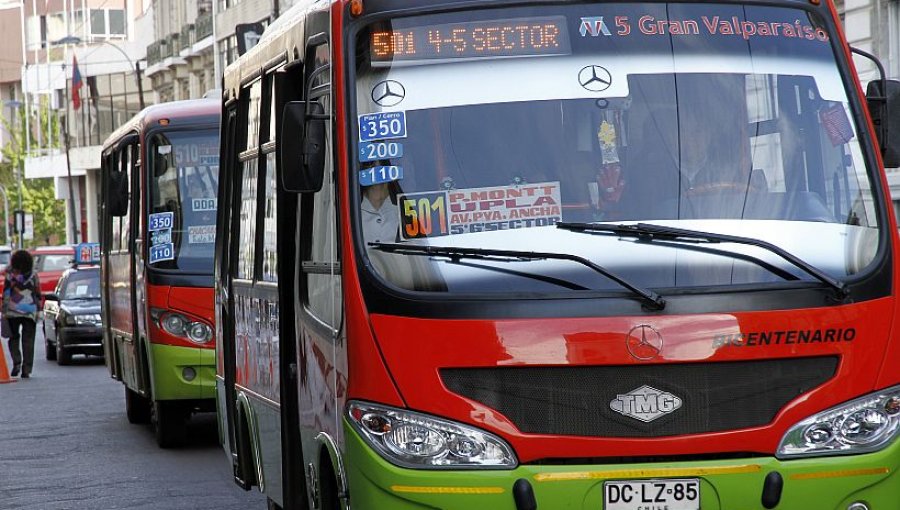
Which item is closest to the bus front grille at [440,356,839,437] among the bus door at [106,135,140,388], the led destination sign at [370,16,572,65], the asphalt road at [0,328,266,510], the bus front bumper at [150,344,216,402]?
the led destination sign at [370,16,572,65]

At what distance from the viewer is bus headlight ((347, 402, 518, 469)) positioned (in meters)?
6.29

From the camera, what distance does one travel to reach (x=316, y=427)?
7441 millimetres

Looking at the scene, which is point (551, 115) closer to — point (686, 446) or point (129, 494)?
point (686, 446)

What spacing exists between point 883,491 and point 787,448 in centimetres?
39

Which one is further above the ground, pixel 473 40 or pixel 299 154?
pixel 473 40

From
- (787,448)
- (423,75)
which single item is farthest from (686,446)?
(423,75)

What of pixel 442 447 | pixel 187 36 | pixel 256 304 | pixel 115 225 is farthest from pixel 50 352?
pixel 187 36

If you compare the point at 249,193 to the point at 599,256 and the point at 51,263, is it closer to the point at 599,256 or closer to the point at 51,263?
the point at 599,256

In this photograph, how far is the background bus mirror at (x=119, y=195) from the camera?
17.6 m

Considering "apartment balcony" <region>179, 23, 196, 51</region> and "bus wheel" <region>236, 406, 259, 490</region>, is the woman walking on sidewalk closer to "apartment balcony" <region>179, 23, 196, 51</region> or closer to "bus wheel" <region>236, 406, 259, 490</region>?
"bus wheel" <region>236, 406, 259, 490</region>

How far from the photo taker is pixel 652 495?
6309 millimetres

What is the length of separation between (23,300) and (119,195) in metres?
9.87

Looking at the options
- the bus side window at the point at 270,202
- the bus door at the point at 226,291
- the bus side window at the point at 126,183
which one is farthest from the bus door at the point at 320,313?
the bus side window at the point at 126,183

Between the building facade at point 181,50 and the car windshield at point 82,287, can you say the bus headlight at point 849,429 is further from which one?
the building facade at point 181,50
